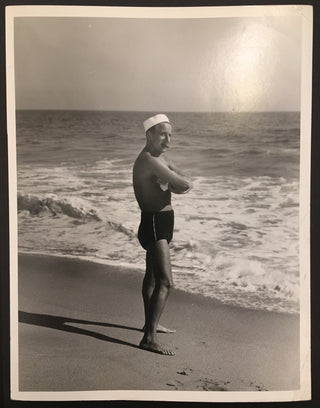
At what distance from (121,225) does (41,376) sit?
0.39 metres

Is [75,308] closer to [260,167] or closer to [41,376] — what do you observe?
[41,376]

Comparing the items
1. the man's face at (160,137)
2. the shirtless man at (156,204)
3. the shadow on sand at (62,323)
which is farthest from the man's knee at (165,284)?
the man's face at (160,137)

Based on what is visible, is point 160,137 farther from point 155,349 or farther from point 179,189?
point 155,349

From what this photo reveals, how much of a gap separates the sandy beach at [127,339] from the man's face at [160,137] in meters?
0.29

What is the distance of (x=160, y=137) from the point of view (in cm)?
101

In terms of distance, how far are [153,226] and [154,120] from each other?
9.5 inches

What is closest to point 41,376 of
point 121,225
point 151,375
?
point 151,375

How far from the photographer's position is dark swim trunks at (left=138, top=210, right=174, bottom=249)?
1.00 m

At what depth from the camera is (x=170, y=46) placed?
101 centimetres

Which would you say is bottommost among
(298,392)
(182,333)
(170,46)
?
(298,392)

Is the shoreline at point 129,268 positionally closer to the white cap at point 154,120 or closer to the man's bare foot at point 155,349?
the man's bare foot at point 155,349

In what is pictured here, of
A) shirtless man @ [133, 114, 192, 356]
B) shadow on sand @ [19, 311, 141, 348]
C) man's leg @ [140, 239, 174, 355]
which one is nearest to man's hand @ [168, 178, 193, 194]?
shirtless man @ [133, 114, 192, 356]

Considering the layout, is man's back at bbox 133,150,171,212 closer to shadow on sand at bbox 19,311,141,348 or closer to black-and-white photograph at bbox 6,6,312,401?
black-and-white photograph at bbox 6,6,312,401

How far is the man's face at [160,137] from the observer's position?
1.01 metres
